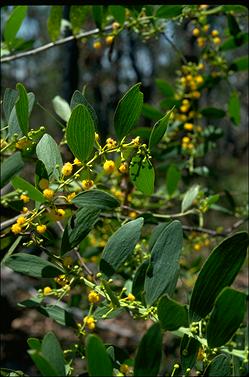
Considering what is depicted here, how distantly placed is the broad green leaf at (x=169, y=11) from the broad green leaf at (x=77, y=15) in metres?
0.29

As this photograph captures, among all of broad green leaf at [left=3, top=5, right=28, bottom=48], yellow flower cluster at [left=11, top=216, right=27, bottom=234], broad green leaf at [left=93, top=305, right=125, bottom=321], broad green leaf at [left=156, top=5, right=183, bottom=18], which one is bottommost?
broad green leaf at [left=93, top=305, right=125, bottom=321]

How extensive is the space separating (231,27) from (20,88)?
3.17 feet

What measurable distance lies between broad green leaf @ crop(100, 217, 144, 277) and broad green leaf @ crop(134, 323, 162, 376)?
0.76ft

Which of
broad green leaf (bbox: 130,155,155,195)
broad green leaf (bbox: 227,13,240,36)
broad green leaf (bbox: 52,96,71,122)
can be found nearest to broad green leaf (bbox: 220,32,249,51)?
broad green leaf (bbox: 227,13,240,36)

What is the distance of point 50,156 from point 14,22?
68 centimetres

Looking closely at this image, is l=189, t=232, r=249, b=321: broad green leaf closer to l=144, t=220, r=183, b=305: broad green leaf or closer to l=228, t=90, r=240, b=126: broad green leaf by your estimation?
l=144, t=220, r=183, b=305: broad green leaf

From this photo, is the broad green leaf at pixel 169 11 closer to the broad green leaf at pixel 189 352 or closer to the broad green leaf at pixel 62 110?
the broad green leaf at pixel 62 110

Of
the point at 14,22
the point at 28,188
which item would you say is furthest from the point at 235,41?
the point at 28,188

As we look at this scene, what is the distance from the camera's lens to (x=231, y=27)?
145 centimetres

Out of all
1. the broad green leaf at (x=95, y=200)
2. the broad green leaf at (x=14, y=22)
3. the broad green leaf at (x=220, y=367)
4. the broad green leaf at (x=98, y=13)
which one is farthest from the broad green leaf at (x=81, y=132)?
the broad green leaf at (x=98, y=13)

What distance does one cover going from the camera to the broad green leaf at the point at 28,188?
612 millimetres

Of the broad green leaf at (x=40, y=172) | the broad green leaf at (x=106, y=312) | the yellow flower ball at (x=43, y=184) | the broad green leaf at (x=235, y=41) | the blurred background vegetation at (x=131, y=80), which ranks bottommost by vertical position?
the blurred background vegetation at (x=131, y=80)

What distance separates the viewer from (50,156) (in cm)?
70

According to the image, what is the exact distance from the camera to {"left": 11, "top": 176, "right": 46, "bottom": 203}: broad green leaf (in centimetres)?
61
